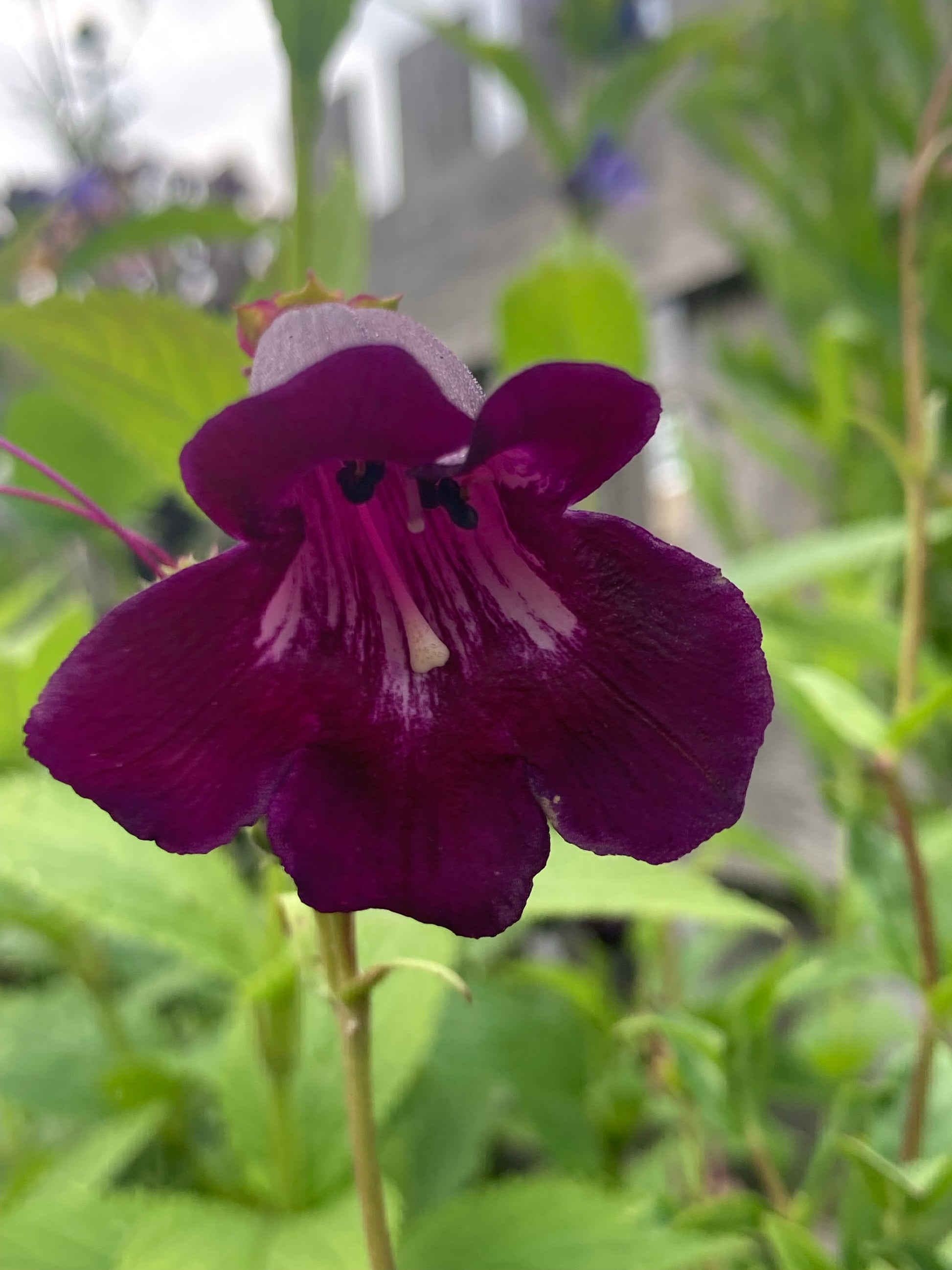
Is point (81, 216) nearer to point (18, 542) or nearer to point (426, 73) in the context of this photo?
point (426, 73)

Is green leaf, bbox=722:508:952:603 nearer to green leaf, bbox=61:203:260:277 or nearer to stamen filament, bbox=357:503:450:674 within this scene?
stamen filament, bbox=357:503:450:674

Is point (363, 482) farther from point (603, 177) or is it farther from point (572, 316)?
point (603, 177)

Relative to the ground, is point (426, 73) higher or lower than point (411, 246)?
higher

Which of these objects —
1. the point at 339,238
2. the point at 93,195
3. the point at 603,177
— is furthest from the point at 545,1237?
the point at 93,195

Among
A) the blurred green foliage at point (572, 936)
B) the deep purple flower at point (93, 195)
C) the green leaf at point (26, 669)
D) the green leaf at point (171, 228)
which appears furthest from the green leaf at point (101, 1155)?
the deep purple flower at point (93, 195)

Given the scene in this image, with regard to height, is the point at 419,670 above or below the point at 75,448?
above

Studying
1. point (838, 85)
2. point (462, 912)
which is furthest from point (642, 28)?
point (462, 912)
